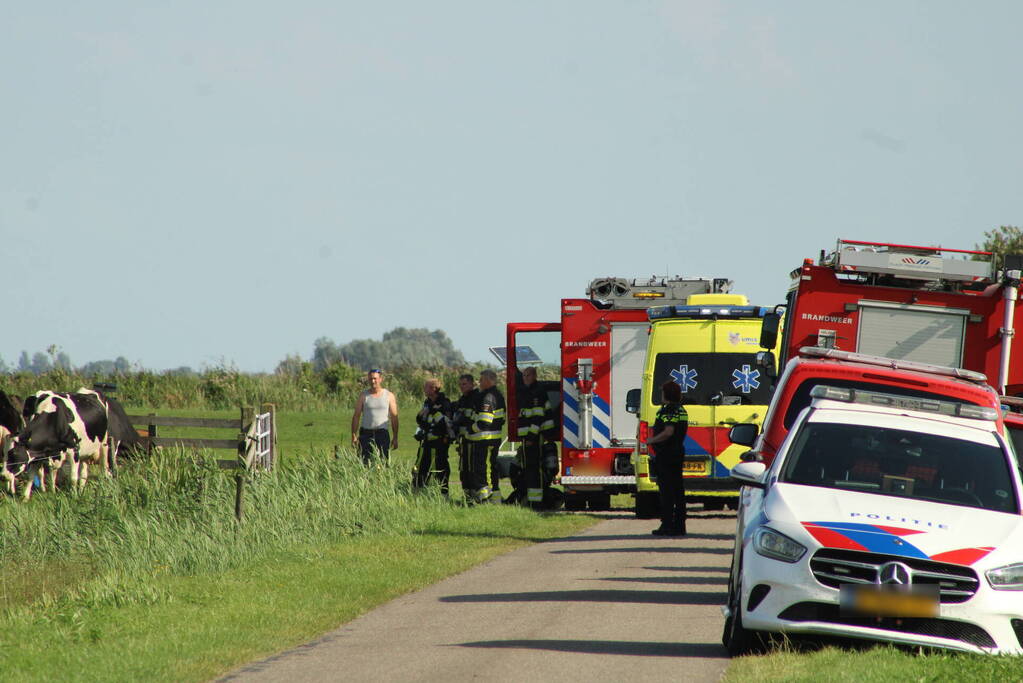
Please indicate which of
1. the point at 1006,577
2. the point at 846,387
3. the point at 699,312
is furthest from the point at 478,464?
the point at 1006,577

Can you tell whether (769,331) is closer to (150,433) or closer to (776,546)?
(776,546)

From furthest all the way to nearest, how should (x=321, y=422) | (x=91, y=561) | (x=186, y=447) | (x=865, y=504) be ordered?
(x=321, y=422), (x=186, y=447), (x=91, y=561), (x=865, y=504)

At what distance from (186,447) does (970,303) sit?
12125 millimetres

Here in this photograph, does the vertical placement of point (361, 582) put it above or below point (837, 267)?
below

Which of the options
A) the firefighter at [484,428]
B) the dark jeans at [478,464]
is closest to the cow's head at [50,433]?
the dark jeans at [478,464]

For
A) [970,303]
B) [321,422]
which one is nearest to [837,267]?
[970,303]

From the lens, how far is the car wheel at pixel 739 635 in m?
9.23

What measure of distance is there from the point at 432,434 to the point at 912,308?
7133 mm

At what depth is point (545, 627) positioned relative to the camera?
34.9ft

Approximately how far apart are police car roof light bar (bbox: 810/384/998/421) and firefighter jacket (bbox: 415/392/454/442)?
32.6 ft

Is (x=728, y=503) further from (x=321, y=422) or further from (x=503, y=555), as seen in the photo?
(x=321, y=422)

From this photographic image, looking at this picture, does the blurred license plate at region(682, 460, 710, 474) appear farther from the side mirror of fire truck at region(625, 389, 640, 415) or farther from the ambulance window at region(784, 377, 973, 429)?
the ambulance window at region(784, 377, 973, 429)

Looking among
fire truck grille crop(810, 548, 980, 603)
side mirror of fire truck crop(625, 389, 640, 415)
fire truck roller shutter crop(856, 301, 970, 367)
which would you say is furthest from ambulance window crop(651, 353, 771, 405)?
fire truck grille crop(810, 548, 980, 603)

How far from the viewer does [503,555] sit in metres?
15.5
